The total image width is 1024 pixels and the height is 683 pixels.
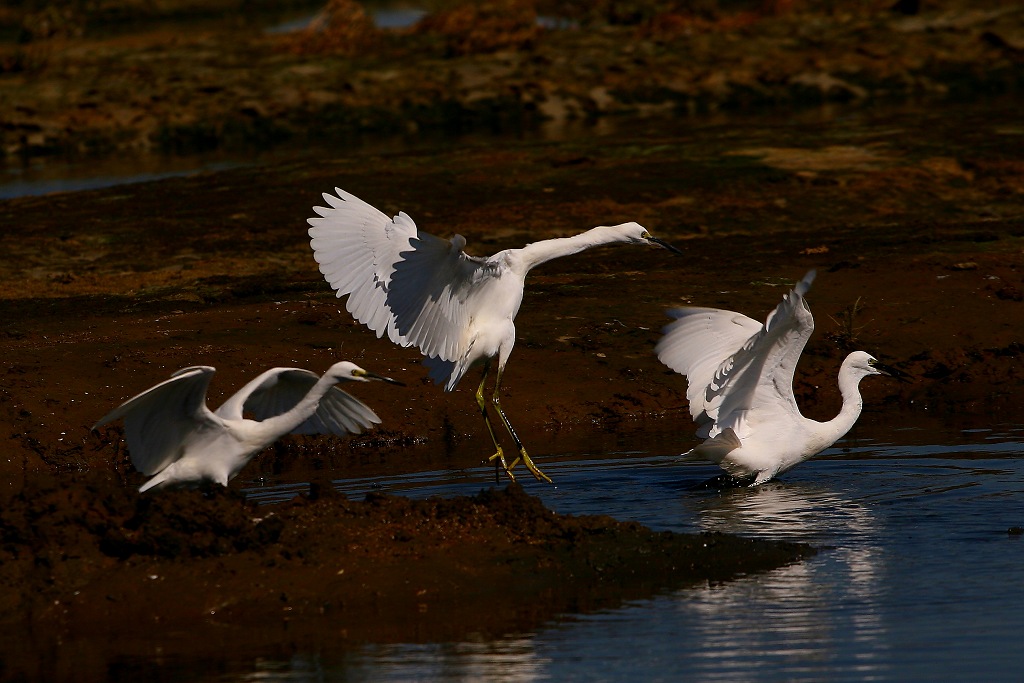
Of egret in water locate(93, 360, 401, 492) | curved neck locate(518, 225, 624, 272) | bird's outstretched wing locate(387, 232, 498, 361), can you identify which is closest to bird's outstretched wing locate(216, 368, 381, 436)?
egret in water locate(93, 360, 401, 492)

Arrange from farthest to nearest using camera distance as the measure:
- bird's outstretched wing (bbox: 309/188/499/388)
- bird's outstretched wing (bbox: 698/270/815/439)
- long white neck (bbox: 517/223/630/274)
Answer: long white neck (bbox: 517/223/630/274)
bird's outstretched wing (bbox: 309/188/499/388)
bird's outstretched wing (bbox: 698/270/815/439)

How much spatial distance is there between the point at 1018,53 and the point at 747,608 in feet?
88.9

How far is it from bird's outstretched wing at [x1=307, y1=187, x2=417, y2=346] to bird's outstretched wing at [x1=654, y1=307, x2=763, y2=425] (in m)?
1.98

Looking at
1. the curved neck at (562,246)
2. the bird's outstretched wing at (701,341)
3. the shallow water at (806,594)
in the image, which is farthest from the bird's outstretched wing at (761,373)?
the curved neck at (562,246)

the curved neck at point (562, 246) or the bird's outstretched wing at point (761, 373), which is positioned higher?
the curved neck at point (562, 246)

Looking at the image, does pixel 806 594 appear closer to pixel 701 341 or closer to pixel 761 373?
pixel 761 373

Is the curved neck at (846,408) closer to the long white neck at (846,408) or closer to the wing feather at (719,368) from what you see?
the long white neck at (846,408)

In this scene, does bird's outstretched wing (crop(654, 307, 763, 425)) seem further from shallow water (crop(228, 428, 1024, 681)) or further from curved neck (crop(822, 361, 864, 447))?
curved neck (crop(822, 361, 864, 447))

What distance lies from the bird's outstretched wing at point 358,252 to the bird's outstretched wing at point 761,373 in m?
2.33

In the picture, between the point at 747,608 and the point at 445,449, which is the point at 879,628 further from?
the point at 445,449

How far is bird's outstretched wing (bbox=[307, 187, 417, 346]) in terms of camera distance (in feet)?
35.5

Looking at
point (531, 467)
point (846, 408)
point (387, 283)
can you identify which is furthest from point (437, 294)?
point (846, 408)

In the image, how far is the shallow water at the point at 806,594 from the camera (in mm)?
6926

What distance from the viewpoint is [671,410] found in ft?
44.4
